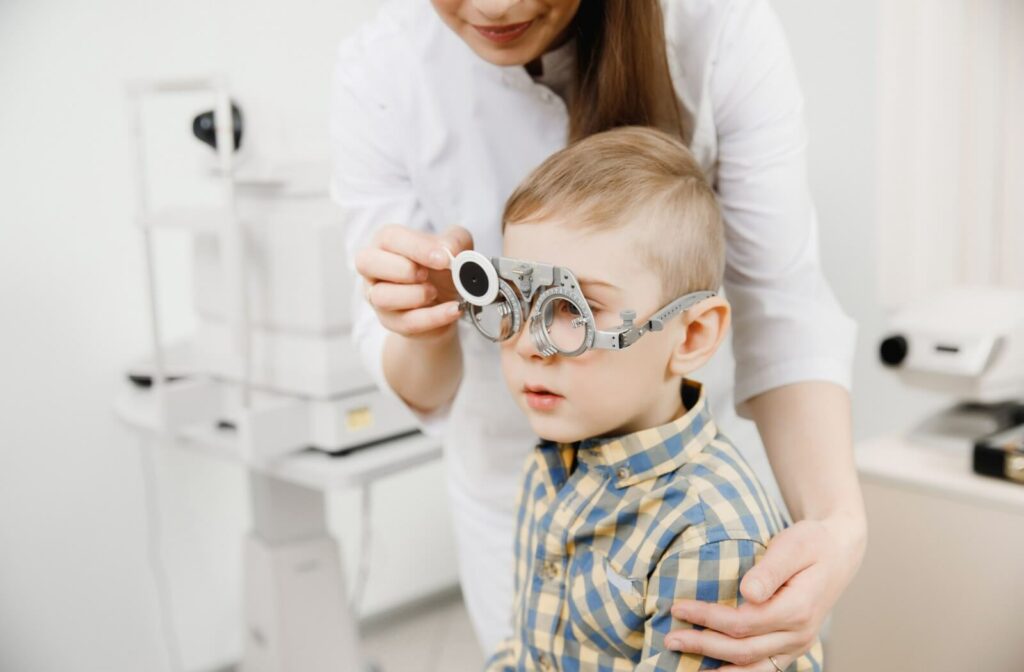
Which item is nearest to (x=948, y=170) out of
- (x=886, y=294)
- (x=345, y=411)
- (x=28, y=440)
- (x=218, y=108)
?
(x=886, y=294)

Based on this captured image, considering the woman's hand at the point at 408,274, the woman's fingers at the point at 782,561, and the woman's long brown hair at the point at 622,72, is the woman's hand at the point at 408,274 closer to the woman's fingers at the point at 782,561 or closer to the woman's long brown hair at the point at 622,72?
the woman's long brown hair at the point at 622,72

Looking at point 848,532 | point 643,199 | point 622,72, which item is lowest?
point 848,532

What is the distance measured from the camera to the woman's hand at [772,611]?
82cm

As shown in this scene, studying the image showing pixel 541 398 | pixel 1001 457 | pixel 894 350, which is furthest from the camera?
pixel 894 350

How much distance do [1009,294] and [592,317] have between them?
3.61ft

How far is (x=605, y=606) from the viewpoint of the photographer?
92 cm

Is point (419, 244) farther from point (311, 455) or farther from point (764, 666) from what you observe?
point (311, 455)

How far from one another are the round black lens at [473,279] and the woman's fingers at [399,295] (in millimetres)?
59

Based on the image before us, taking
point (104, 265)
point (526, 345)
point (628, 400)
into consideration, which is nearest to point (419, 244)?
point (526, 345)

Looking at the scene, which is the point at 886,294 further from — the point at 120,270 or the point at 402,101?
the point at 120,270

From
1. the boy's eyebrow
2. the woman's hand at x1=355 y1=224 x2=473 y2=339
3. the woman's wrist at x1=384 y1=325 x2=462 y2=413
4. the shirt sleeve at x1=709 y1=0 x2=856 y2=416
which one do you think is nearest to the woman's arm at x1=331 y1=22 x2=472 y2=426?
the woman's wrist at x1=384 y1=325 x2=462 y2=413

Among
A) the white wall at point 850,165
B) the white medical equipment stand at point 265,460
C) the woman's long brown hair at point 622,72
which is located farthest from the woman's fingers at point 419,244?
the white wall at point 850,165

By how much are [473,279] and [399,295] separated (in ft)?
0.28

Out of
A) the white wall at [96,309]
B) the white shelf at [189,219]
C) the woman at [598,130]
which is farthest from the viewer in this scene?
the white wall at [96,309]
